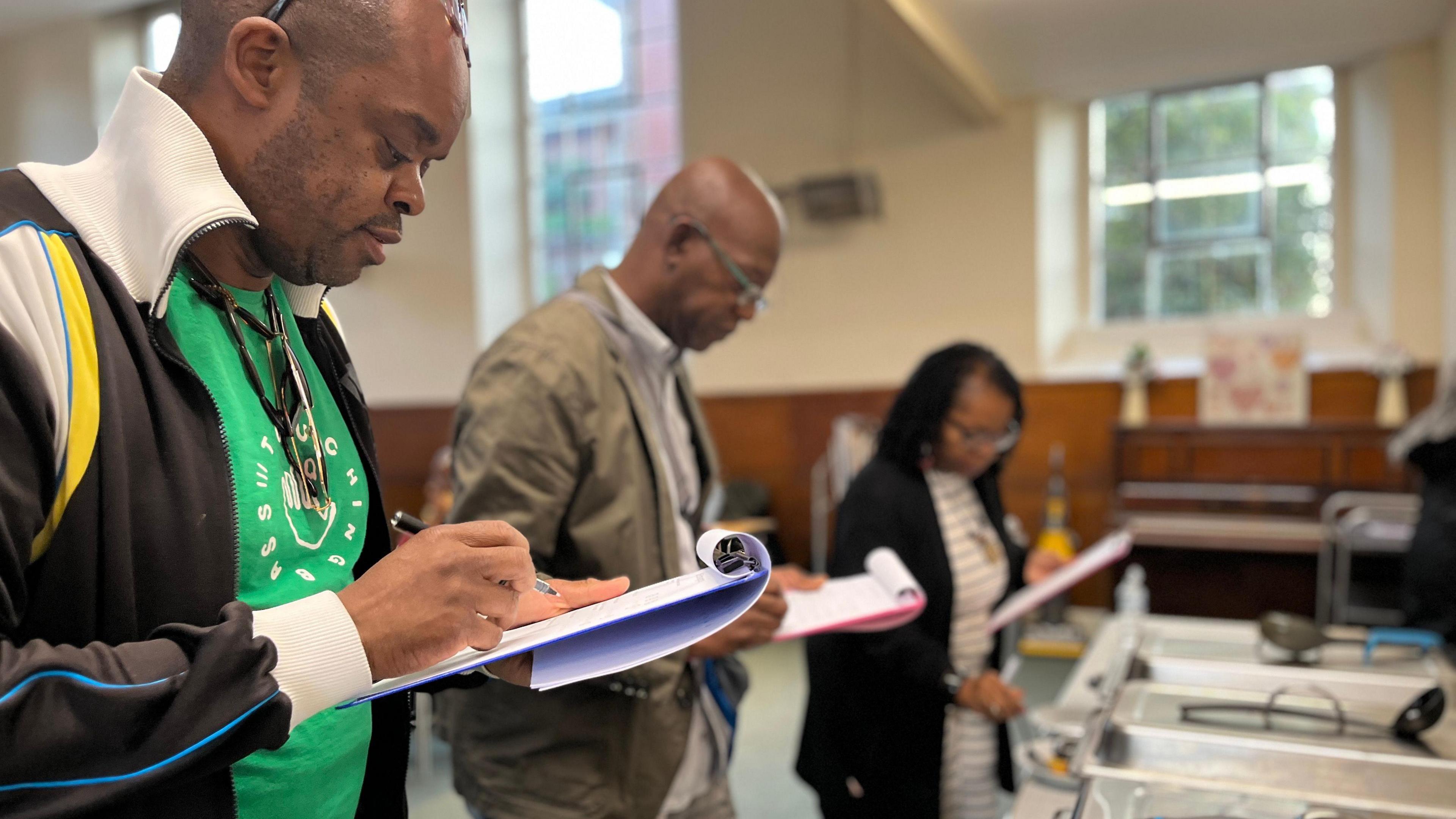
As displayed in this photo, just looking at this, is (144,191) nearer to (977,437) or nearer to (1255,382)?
(977,437)

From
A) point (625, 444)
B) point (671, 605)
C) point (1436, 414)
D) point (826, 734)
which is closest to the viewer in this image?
point (671, 605)

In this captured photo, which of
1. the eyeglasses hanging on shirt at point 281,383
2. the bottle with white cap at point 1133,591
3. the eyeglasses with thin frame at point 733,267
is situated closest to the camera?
the eyeglasses hanging on shirt at point 281,383

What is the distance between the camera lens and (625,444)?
1.37m

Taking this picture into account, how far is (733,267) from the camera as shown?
1557mm

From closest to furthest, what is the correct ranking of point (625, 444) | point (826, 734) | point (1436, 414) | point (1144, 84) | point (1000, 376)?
point (625, 444), point (826, 734), point (1000, 376), point (1436, 414), point (1144, 84)

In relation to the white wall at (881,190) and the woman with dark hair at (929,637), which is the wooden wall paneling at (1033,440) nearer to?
the white wall at (881,190)

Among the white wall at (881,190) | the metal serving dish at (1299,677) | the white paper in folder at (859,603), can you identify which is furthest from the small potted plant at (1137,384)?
the white paper in folder at (859,603)

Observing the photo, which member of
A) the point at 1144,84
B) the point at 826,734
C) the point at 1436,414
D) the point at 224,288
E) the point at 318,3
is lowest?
the point at 826,734

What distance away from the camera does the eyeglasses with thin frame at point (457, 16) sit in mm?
699

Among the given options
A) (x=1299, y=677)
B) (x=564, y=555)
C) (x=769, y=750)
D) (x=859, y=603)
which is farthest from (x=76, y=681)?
(x=769, y=750)

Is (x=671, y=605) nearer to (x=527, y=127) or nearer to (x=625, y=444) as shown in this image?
(x=625, y=444)

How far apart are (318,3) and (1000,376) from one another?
1.68 m

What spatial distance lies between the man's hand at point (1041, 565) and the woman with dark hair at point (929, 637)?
0.20 meters

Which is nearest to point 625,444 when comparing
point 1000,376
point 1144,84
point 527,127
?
point 1000,376
